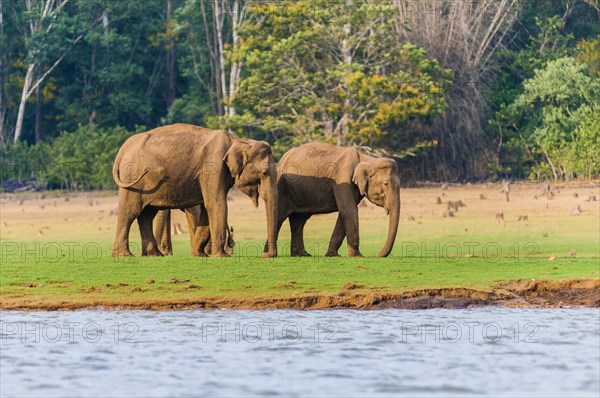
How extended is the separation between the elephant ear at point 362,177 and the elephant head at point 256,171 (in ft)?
4.87

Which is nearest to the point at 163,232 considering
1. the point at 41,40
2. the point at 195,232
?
the point at 195,232

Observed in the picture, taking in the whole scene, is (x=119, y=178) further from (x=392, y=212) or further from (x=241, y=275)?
(x=392, y=212)

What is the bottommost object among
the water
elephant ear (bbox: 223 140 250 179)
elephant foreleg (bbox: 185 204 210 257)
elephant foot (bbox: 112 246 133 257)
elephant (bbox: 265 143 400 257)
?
the water

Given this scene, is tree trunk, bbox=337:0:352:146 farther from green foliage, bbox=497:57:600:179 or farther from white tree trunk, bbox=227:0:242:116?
green foliage, bbox=497:57:600:179

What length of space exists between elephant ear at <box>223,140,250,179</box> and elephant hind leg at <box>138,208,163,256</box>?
4.88 ft

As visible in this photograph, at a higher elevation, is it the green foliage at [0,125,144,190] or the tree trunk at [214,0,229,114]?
the tree trunk at [214,0,229,114]

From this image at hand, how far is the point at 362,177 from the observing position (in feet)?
76.6

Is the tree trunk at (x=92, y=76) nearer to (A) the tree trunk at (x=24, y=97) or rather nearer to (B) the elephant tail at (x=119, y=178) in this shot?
(A) the tree trunk at (x=24, y=97)

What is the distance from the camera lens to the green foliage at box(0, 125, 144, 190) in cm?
4472

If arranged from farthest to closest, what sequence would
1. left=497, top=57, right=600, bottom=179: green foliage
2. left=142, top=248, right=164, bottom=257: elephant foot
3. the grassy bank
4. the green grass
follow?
left=497, top=57, right=600, bottom=179: green foliage, left=142, top=248, right=164, bottom=257: elephant foot, the green grass, the grassy bank

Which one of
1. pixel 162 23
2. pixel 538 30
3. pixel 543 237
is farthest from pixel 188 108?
pixel 543 237

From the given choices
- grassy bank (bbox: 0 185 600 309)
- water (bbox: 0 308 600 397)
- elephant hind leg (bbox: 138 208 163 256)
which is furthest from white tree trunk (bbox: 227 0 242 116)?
water (bbox: 0 308 600 397)

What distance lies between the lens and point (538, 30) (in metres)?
51.1

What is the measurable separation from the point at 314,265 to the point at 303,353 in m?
5.58
